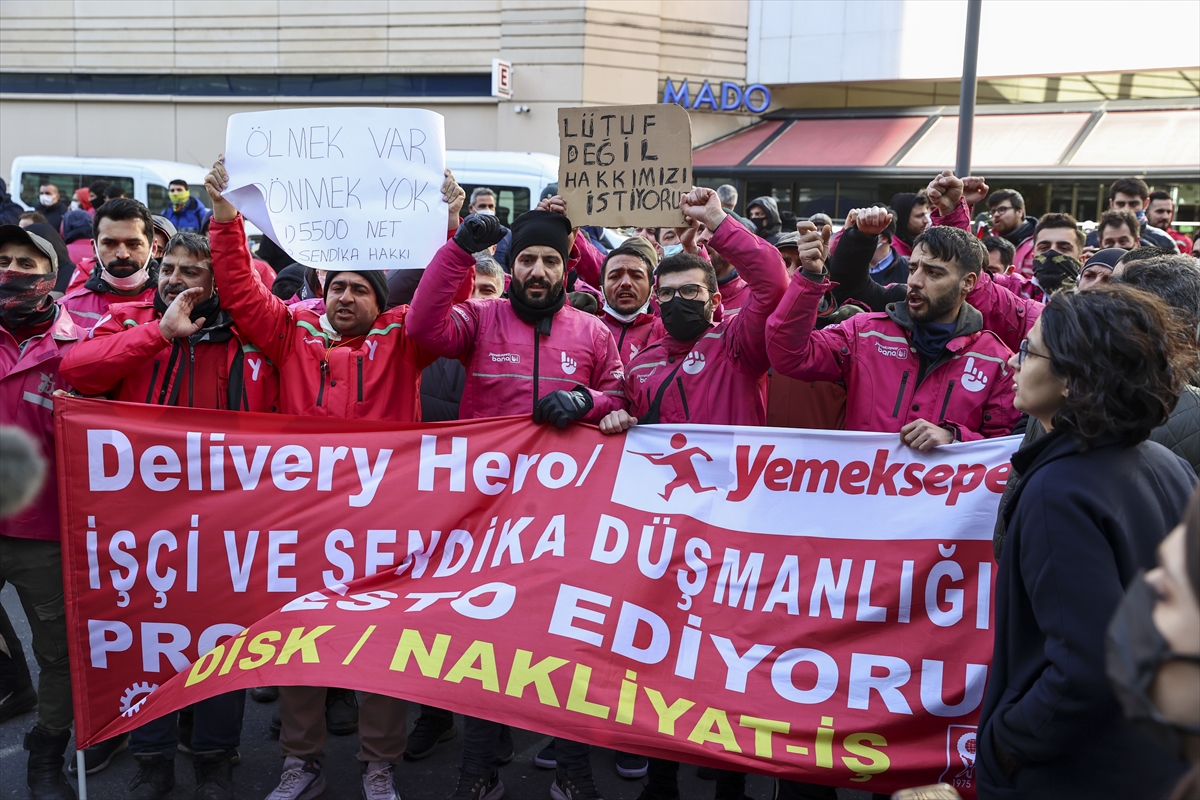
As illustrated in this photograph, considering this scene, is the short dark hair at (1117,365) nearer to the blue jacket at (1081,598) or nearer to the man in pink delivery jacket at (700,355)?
the blue jacket at (1081,598)

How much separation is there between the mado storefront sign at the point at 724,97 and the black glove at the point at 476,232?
19.7 meters

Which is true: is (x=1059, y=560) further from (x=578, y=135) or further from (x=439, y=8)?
(x=439, y=8)

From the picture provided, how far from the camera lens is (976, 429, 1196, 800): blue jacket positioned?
209 centimetres

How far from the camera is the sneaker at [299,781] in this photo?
3859 millimetres

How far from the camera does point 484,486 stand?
3740mm

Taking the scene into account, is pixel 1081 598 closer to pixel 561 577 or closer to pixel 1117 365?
pixel 1117 365

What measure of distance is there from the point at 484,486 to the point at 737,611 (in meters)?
1.01

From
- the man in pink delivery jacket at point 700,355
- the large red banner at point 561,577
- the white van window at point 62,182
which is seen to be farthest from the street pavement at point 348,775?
the white van window at point 62,182

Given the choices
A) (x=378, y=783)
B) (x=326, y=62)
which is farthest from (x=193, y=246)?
(x=326, y=62)

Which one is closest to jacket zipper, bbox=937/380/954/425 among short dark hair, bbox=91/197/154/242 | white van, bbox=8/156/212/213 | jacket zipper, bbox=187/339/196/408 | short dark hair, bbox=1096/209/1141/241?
jacket zipper, bbox=187/339/196/408

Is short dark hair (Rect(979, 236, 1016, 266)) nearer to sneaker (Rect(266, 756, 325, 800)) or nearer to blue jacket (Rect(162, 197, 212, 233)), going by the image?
sneaker (Rect(266, 756, 325, 800))

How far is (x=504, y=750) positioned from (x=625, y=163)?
7.96 feet

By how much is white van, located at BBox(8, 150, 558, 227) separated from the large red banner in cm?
1152

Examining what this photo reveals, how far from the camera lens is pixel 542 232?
160 inches
